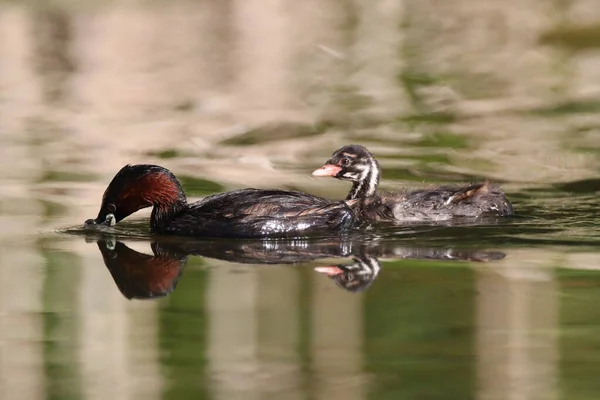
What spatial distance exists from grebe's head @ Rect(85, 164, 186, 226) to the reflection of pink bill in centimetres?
172

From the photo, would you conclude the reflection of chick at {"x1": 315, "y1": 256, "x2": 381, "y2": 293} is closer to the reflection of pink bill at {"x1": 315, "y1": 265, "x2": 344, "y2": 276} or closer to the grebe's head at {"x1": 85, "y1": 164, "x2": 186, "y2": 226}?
the reflection of pink bill at {"x1": 315, "y1": 265, "x2": 344, "y2": 276}

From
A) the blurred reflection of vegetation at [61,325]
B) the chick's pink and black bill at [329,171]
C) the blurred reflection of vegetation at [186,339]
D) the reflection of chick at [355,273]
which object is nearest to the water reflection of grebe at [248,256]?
the reflection of chick at [355,273]

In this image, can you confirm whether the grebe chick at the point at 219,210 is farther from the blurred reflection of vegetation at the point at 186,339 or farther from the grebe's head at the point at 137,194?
the blurred reflection of vegetation at the point at 186,339

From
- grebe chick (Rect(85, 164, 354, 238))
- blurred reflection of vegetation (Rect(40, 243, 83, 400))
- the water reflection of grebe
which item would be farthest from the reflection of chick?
blurred reflection of vegetation (Rect(40, 243, 83, 400))

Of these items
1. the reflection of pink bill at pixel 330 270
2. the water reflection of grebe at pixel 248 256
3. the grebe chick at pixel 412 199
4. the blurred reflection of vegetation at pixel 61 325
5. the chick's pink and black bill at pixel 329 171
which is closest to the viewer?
the blurred reflection of vegetation at pixel 61 325

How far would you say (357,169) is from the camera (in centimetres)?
1037

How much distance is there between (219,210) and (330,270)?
1.44 meters

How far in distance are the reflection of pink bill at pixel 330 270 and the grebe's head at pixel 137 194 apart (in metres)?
1.72

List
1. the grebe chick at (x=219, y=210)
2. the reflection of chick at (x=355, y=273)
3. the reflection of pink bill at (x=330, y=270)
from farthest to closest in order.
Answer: the grebe chick at (x=219, y=210), the reflection of pink bill at (x=330, y=270), the reflection of chick at (x=355, y=273)

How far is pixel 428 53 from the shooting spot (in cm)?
Answer: 1953

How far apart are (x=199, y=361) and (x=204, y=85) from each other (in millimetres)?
11489

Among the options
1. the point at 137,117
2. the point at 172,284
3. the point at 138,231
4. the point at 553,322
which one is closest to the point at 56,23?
the point at 137,117

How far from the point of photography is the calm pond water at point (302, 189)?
613cm

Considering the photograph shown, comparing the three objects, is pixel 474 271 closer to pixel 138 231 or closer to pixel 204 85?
pixel 138 231
